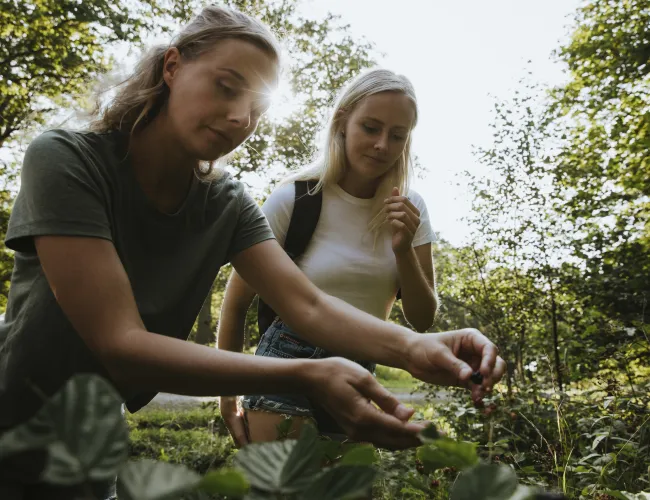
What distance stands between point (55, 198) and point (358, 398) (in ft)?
2.50

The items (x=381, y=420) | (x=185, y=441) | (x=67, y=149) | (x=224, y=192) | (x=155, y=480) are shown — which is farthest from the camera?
(x=185, y=441)

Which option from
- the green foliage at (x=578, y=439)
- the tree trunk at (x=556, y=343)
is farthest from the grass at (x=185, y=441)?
the tree trunk at (x=556, y=343)

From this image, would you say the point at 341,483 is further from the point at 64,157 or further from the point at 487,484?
the point at 64,157

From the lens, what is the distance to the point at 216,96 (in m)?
1.53

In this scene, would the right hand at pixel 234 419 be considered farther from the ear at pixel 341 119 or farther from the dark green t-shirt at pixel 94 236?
the ear at pixel 341 119

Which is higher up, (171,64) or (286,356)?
(171,64)

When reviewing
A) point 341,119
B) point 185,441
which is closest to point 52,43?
point 185,441

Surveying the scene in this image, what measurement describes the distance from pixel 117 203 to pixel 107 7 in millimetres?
11613

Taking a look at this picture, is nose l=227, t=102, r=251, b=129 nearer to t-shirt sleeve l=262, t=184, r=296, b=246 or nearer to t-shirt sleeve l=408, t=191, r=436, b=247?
t-shirt sleeve l=262, t=184, r=296, b=246

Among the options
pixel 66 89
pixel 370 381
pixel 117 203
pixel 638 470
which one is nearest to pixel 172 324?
pixel 117 203

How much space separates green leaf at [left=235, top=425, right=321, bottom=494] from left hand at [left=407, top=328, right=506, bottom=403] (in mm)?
948

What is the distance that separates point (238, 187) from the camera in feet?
5.75

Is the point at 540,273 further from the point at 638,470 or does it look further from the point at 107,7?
the point at 107,7

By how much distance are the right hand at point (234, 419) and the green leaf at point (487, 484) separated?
81.9 inches
